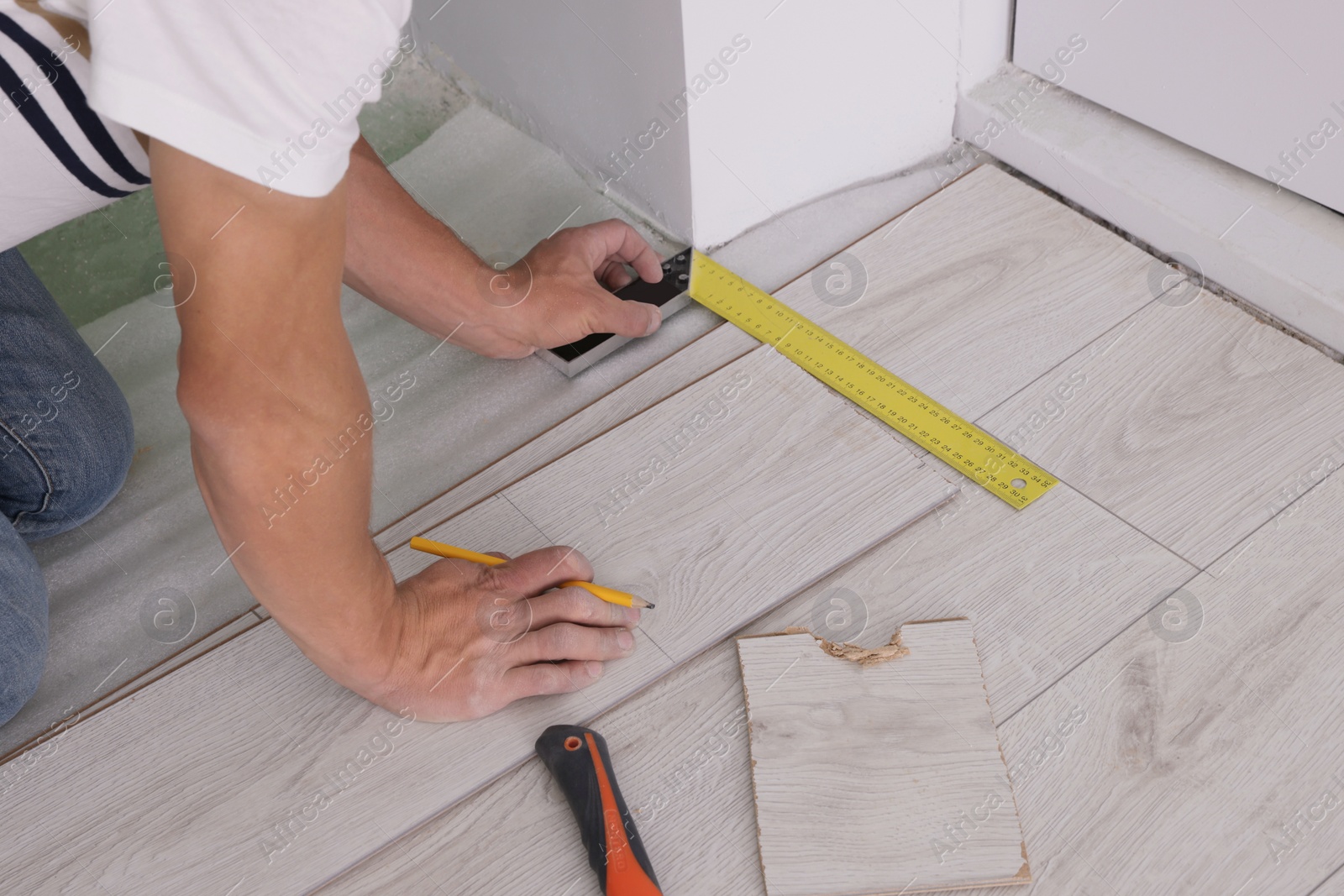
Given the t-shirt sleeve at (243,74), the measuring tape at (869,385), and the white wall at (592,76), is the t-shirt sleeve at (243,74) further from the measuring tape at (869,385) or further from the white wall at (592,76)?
the measuring tape at (869,385)

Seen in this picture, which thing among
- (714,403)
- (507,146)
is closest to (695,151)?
(714,403)

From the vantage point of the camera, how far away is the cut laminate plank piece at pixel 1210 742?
1.12 meters

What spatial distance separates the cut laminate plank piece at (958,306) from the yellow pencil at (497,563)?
0.13 meters

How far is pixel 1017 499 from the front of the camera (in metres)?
1.46

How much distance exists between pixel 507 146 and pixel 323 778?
1347mm

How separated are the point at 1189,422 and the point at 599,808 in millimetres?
996

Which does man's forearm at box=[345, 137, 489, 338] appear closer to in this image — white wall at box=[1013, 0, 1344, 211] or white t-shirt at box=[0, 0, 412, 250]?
white t-shirt at box=[0, 0, 412, 250]

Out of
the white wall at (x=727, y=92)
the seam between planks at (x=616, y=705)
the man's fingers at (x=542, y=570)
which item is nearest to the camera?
the seam between planks at (x=616, y=705)

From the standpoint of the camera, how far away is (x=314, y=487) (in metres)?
1.01

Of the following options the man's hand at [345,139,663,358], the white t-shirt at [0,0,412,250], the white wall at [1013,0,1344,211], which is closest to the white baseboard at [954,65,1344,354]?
the white wall at [1013,0,1344,211]

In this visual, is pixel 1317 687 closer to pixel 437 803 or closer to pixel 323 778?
pixel 437 803

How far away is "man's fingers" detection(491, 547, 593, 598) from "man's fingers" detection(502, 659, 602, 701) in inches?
3.8

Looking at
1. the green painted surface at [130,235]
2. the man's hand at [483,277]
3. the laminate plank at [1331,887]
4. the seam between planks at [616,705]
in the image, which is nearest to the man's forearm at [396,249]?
the man's hand at [483,277]

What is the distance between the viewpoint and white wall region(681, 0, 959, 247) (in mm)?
1657
